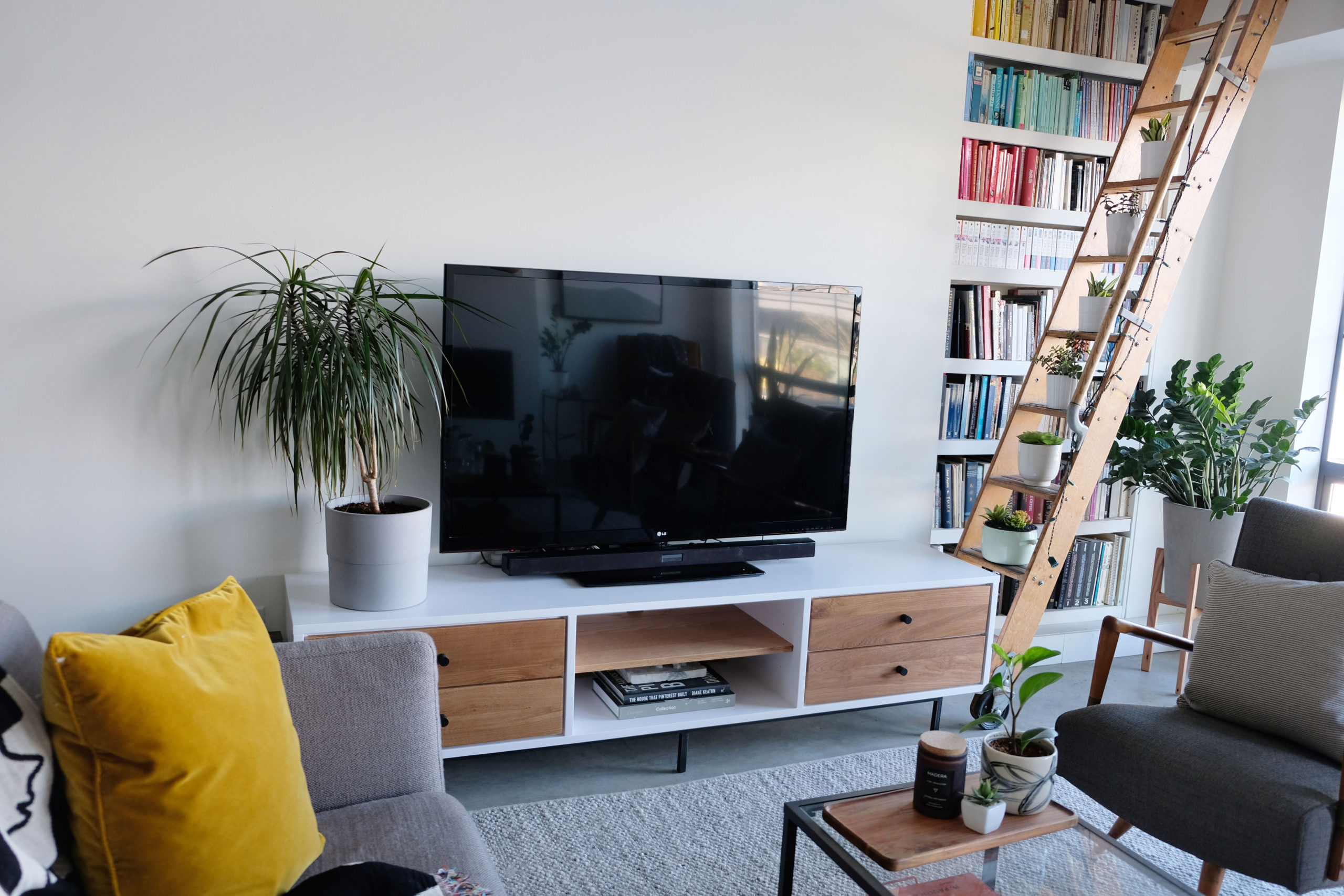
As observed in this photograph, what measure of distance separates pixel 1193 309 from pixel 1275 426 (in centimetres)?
71

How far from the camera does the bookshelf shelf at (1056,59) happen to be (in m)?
3.37

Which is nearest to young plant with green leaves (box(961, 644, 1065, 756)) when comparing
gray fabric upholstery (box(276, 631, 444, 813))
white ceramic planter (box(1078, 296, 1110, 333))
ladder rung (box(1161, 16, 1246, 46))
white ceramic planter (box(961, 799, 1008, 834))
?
white ceramic planter (box(961, 799, 1008, 834))

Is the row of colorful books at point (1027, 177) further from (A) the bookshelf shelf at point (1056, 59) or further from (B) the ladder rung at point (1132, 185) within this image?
(A) the bookshelf shelf at point (1056, 59)

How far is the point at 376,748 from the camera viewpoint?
5.73ft

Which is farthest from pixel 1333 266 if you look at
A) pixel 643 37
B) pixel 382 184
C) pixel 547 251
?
pixel 382 184

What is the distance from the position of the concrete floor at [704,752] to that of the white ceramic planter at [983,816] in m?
1.12

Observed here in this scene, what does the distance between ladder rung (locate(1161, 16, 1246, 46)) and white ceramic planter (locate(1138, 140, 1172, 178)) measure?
0.40m

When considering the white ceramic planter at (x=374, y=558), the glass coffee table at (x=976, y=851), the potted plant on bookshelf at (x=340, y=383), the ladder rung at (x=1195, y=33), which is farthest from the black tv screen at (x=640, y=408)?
the ladder rung at (x=1195, y=33)

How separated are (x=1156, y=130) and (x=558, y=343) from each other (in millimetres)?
2092

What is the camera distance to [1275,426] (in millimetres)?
3385

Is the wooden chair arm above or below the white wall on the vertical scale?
below

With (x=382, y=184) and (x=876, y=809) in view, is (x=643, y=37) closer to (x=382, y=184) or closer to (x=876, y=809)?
(x=382, y=184)

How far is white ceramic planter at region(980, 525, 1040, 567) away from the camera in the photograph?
310cm

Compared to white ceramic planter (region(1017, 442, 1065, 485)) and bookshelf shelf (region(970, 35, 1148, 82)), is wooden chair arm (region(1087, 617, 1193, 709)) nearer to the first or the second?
white ceramic planter (region(1017, 442, 1065, 485))
